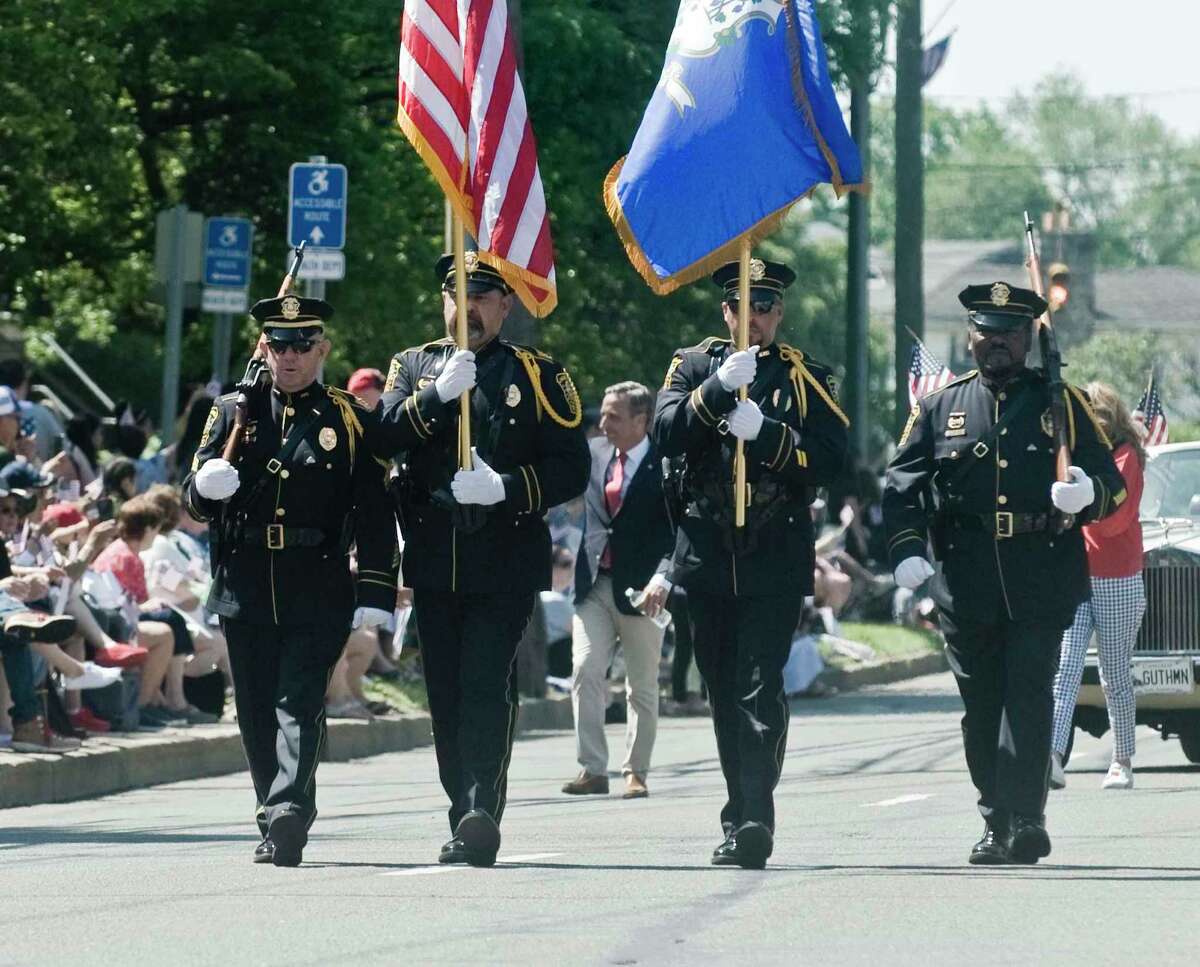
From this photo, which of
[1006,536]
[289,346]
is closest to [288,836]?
[289,346]

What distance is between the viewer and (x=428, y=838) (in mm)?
11773

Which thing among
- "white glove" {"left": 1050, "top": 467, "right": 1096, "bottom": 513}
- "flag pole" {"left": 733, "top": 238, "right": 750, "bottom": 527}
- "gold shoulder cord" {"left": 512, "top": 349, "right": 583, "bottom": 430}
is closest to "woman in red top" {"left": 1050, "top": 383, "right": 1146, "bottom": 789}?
"white glove" {"left": 1050, "top": 467, "right": 1096, "bottom": 513}

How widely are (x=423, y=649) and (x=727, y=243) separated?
197 centimetres

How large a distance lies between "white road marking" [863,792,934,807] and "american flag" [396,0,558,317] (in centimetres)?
357

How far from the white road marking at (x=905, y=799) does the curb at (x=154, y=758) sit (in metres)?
4.03

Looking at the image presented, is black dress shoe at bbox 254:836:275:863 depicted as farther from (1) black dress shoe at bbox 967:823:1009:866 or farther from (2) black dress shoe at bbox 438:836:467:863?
(1) black dress shoe at bbox 967:823:1009:866

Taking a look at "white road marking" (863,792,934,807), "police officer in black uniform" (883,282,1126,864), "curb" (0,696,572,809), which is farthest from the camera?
"curb" (0,696,572,809)

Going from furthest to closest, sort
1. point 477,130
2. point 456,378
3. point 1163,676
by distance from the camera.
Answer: point 1163,676 → point 477,130 → point 456,378

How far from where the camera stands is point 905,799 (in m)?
14.1

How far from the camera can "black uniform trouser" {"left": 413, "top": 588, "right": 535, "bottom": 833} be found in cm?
1019

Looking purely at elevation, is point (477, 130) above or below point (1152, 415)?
above

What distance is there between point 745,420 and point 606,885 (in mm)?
1685

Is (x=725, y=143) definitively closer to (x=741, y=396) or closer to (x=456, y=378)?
(x=741, y=396)

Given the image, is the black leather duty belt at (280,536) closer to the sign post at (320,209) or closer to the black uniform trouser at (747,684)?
the black uniform trouser at (747,684)
